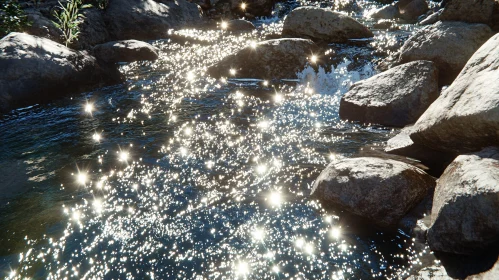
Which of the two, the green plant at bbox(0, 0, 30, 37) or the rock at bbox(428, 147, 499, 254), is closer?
the rock at bbox(428, 147, 499, 254)

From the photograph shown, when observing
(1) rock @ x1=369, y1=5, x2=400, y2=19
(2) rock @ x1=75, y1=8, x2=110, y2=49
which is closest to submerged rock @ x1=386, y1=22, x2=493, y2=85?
(1) rock @ x1=369, y1=5, x2=400, y2=19

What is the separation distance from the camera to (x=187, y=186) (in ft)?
19.7

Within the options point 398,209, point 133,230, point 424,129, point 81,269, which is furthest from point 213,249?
point 424,129

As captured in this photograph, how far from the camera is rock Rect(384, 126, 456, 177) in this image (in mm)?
5879

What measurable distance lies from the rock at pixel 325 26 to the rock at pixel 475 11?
4533mm

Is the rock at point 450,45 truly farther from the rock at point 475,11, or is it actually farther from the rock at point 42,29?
the rock at point 42,29

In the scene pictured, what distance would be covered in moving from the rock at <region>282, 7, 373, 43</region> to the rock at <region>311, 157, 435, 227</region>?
9.83 m

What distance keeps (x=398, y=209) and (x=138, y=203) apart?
380 cm

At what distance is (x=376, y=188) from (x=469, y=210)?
1190 mm

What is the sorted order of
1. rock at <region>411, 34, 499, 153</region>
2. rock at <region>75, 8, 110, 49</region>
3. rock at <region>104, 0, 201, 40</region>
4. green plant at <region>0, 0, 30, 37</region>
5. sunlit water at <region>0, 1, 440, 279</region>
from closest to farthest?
sunlit water at <region>0, 1, 440, 279</region>, rock at <region>411, 34, 499, 153</region>, green plant at <region>0, 0, 30, 37</region>, rock at <region>75, 8, 110, 49</region>, rock at <region>104, 0, 201, 40</region>

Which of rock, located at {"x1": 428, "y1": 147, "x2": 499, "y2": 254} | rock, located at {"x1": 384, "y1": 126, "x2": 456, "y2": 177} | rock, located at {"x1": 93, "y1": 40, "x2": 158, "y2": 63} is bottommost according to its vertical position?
rock, located at {"x1": 93, "y1": 40, "x2": 158, "y2": 63}

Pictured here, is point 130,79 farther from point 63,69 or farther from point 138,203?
point 138,203

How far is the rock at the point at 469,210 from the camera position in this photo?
3.89 metres

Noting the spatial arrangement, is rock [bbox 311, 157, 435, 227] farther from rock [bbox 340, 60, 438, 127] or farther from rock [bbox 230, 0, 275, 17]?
rock [bbox 230, 0, 275, 17]
